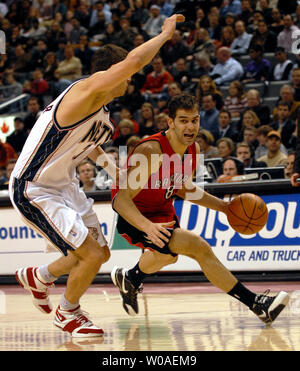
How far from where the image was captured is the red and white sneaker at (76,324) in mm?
4699

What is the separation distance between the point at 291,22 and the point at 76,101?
27.7 feet

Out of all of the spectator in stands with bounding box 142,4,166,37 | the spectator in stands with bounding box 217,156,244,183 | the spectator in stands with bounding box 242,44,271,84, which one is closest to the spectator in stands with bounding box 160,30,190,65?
the spectator in stands with bounding box 142,4,166,37

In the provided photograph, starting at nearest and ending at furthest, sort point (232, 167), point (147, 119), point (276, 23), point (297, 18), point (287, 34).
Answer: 1. point (232, 167)
2. point (147, 119)
3. point (287, 34)
4. point (297, 18)
5. point (276, 23)

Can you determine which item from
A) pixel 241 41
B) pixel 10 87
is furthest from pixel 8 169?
pixel 10 87

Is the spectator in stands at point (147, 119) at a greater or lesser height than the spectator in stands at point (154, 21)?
lesser

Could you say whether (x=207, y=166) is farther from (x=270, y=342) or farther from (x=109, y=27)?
(x=109, y=27)

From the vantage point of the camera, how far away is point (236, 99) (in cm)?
1160

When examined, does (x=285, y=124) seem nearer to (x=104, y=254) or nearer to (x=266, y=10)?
(x=266, y=10)

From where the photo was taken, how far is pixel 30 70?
650 inches

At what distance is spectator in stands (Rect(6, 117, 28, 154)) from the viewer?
13.6 meters

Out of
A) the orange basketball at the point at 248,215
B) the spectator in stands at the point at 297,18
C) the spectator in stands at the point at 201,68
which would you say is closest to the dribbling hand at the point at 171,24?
the orange basketball at the point at 248,215

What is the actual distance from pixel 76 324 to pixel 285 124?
6.45 metres

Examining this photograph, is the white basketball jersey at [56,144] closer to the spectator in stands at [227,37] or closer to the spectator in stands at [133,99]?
the spectator in stands at [133,99]

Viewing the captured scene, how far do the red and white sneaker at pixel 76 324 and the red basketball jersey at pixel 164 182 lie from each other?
2.98 feet
